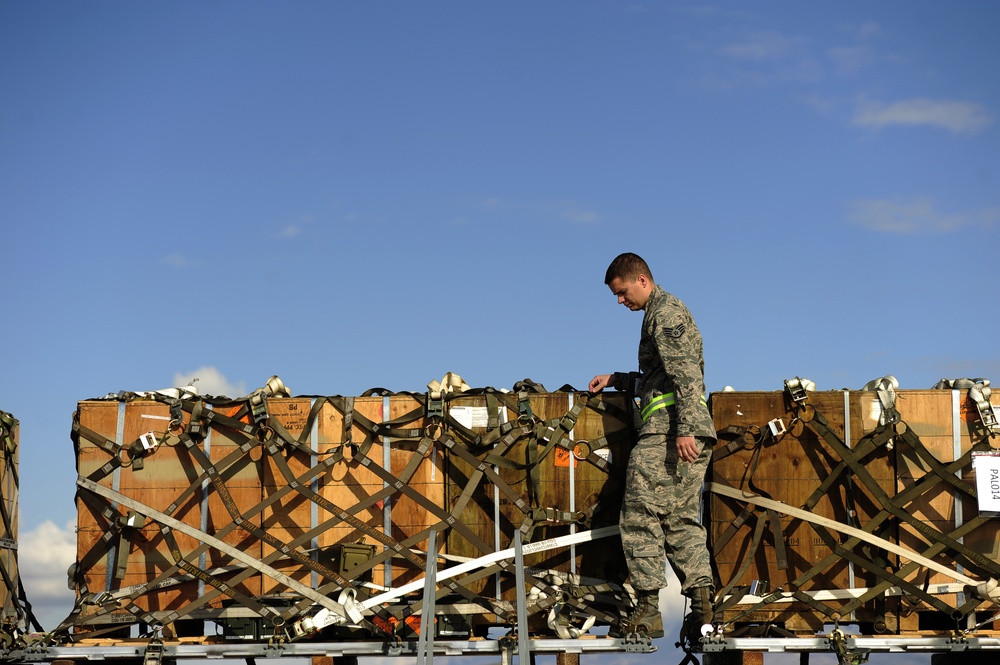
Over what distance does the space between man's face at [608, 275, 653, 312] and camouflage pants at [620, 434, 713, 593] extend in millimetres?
1162

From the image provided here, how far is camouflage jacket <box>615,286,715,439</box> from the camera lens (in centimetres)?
949

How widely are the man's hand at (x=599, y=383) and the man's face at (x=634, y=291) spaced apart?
2.12ft

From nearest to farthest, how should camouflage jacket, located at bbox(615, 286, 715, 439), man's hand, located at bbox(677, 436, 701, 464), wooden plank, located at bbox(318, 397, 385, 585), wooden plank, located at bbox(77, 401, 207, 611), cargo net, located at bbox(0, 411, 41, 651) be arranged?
man's hand, located at bbox(677, 436, 701, 464) < camouflage jacket, located at bbox(615, 286, 715, 439) < wooden plank, located at bbox(318, 397, 385, 585) < wooden plank, located at bbox(77, 401, 207, 611) < cargo net, located at bbox(0, 411, 41, 651)

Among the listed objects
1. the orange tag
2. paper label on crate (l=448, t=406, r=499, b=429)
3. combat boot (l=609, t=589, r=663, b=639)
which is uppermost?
paper label on crate (l=448, t=406, r=499, b=429)

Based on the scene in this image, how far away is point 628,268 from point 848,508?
2.81 metres

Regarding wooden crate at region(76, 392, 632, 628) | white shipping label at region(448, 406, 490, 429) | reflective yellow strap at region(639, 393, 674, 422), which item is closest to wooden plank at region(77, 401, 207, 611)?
wooden crate at region(76, 392, 632, 628)

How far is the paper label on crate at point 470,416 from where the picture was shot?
33.7ft

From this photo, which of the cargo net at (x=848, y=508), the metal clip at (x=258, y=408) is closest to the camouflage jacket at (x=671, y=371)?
the cargo net at (x=848, y=508)

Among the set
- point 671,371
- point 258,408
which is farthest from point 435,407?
point 671,371

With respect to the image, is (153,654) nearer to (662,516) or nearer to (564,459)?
(564,459)

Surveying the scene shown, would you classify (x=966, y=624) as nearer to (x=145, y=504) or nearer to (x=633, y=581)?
(x=633, y=581)

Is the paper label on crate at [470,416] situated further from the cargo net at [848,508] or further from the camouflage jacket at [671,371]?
the cargo net at [848,508]

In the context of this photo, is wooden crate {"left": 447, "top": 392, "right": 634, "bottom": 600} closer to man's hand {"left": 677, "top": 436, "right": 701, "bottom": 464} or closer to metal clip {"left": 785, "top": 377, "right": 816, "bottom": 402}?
man's hand {"left": 677, "top": 436, "right": 701, "bottom": 464}

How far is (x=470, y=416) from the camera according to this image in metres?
10.3
